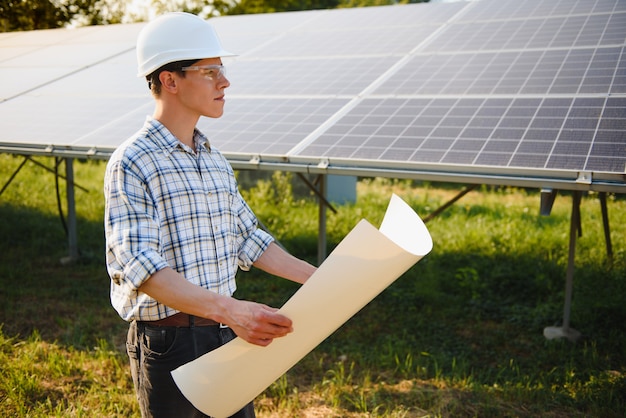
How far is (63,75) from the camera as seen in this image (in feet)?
24.0

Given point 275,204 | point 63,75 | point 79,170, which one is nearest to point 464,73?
point 63,75

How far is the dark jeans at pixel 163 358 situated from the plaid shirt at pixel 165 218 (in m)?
0.10

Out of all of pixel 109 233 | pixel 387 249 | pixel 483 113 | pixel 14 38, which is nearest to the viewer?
pixel 387 249

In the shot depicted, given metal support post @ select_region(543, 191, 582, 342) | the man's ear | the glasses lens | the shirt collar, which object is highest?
the glasses lens

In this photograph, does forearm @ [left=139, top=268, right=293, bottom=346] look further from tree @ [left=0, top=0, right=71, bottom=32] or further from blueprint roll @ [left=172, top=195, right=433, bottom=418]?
tree @ [left=0, top=0, right=71, bottom=32]

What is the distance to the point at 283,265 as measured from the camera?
Result: 236 cm

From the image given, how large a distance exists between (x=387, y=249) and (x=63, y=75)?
6744 millimetres

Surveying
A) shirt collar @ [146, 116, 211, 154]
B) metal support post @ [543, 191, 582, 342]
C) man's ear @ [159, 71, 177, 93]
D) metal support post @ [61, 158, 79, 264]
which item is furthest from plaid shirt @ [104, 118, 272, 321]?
metal support post @ [61, 158, 79, 264]

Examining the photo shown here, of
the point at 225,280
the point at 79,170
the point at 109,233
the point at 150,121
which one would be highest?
the point at 150,121

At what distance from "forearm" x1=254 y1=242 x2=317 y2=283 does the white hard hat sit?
81 cm

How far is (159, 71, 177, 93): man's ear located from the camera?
2049 millimetres

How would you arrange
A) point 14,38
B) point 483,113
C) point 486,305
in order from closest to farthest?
point 483,113 → point 486,305 → point 14,38

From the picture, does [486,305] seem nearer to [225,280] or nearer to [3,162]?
[225,280]

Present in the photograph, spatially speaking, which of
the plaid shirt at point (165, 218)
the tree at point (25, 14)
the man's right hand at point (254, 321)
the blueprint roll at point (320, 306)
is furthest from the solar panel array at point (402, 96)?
the tree at point (25, 14)
